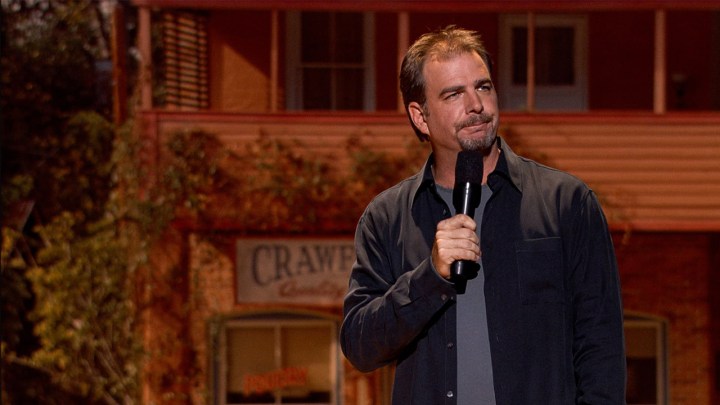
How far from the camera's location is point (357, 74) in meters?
12.2

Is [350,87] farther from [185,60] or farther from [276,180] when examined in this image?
[276,180]

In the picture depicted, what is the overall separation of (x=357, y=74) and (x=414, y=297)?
9725 mm

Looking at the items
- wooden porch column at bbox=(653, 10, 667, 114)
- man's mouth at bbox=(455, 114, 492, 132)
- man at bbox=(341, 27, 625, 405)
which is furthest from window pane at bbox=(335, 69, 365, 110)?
man's mouth at bbox=(455, 114, 492, 132)

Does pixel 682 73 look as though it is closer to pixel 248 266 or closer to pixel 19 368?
pixel 248 266

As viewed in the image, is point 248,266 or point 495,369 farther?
point 248,266

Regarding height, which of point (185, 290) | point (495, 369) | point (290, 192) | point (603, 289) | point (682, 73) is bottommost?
point (495, 369)

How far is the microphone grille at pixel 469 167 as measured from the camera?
2637mm

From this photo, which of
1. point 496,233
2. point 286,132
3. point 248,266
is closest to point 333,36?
point 286,132

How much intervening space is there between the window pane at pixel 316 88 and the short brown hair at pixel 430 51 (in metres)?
9.26

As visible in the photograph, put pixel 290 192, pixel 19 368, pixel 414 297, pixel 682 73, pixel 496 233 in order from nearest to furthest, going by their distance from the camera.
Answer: pixel 414 297 < pixel 496 233 < pixel 290 192 < pixel 682 73 < pixel 19 368

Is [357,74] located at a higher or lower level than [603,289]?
higher

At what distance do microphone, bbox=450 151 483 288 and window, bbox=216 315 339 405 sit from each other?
878 centimetres

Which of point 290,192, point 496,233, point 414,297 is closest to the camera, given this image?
point 414,297

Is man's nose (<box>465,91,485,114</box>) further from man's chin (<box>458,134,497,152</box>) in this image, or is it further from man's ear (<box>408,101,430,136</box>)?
man's ear (<box>408,101,430,136</box>)
